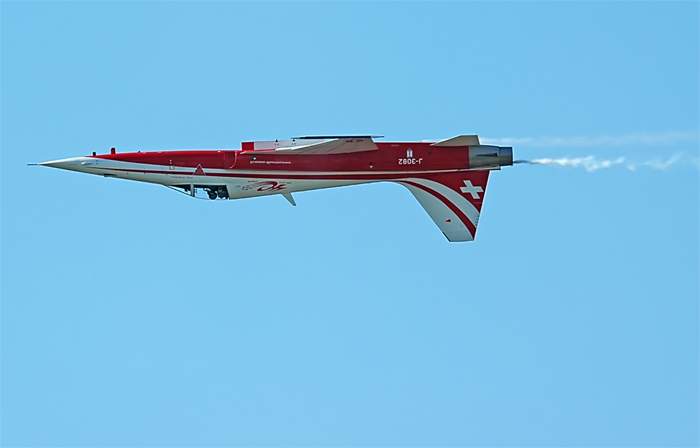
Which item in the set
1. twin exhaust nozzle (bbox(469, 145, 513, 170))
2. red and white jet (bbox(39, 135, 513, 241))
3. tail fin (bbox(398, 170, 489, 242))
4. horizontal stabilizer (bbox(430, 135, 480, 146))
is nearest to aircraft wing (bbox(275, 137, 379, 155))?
red and white jet (bbox(39, 135, 513, 241))

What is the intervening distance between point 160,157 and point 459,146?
10.5m

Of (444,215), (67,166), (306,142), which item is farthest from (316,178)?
(67,166)

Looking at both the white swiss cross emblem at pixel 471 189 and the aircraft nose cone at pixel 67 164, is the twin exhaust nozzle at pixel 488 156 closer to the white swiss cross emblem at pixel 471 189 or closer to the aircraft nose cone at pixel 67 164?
the white swiss cross emblem at pixel 471 189

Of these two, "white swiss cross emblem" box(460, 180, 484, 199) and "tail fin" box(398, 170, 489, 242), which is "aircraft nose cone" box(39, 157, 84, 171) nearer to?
"tail fin" box(398, 170, 489, 242)

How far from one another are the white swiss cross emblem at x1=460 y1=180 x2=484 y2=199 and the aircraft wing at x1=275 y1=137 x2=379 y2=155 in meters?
3.53

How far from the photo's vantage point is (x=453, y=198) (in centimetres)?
4759

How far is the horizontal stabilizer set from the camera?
46.7 meters

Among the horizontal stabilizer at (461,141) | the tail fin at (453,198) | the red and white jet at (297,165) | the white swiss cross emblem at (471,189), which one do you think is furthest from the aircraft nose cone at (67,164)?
the white swiss cross emblem at (471,189)

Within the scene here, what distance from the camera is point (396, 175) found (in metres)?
47.1

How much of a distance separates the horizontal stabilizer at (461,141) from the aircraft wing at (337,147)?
7.86 ft

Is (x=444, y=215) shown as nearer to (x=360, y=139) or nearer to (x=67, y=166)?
(x=360, y=139)

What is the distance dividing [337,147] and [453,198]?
4684mm

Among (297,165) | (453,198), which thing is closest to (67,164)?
(297,165)

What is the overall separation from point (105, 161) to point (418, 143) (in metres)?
11.0
